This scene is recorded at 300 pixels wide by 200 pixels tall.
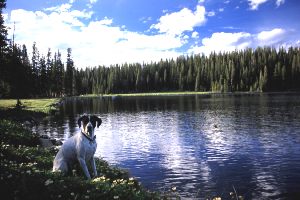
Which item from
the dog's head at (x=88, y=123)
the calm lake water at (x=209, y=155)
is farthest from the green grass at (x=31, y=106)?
the dog's head at (x=88, y=123)

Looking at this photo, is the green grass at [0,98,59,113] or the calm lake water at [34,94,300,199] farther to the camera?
the green grass at [0,98,59,113]

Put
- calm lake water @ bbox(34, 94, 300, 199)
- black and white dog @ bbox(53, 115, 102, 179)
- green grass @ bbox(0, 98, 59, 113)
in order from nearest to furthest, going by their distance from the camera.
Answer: black and white dog @ bbox(53, 115, 102, 179), calm lake water @ bbox(34, 94, 300, 199), green grass @ bbox(0, 98, 59, 113)

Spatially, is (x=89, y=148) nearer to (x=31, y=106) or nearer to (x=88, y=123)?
(x=88, y=123)

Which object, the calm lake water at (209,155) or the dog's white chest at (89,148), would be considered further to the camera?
the calm lake water at (209,155)

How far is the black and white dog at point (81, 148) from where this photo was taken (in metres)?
14.1

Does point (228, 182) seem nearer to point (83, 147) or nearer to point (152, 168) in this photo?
point (152, 168)

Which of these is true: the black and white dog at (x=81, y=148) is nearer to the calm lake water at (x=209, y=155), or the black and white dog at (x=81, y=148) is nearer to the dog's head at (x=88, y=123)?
the dog's head at (x=88, y=123)

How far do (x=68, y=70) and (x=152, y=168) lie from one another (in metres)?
156

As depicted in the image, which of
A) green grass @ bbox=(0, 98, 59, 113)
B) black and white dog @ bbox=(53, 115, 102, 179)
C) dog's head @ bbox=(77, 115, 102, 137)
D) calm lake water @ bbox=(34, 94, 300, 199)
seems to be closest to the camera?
dog's head @ bbox=(77, 115, 102, 137)

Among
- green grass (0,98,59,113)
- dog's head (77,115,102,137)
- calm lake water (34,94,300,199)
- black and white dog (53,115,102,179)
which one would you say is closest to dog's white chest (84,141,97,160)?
black and white dog (53,115,102,179)

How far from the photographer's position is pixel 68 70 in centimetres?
18200

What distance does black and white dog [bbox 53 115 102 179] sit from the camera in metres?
14.1

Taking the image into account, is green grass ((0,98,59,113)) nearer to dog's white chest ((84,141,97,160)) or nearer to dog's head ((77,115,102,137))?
dog's white chest ((84,141,97,160))

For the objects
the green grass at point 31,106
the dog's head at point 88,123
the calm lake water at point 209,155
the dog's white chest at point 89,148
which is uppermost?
the dog's head at point 88,123
